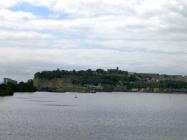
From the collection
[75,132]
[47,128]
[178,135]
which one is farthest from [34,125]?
[178,135]

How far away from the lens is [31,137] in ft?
Answer: 187

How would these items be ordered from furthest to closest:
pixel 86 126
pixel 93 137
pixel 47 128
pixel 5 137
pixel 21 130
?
1. pixel 86 126
2. pixel 47 128
3. pixel 21 130
4. pixel 93 137
5. pixel 5 137

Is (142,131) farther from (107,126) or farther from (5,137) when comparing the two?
(5,137)

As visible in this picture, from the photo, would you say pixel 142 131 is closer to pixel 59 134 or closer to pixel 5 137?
pixel 59 134

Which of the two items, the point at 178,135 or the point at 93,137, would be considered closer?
the point at 93,137

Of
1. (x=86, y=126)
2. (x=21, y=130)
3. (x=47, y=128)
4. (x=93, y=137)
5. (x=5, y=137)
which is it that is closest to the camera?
(x=5, y=137)

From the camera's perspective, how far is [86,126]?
A: 73875mm

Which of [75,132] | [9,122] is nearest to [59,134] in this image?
[75,132]

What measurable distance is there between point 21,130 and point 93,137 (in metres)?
9.36

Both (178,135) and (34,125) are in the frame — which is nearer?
(178,135)

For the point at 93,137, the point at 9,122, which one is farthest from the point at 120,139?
the point at 9,122

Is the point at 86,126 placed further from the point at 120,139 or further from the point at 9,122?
the point at 120,139

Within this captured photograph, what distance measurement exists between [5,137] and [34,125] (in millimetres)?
16022

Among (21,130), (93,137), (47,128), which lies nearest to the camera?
(93,137)
